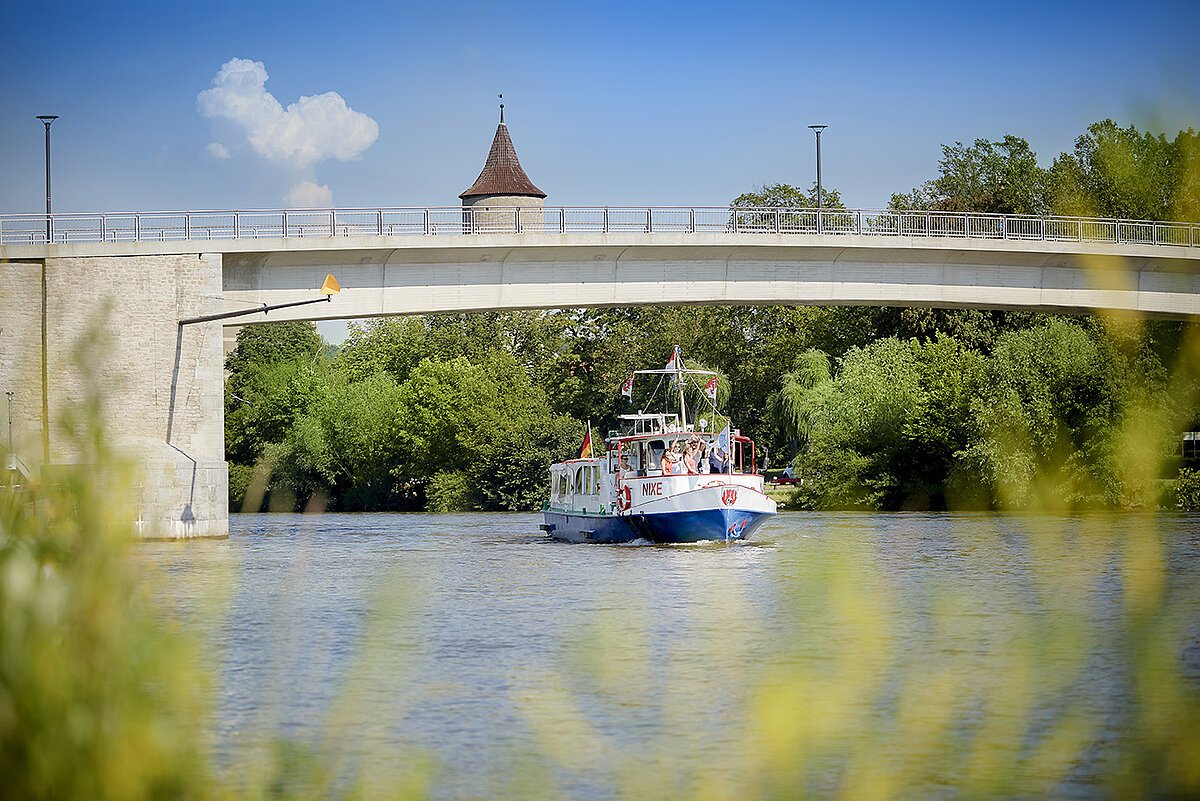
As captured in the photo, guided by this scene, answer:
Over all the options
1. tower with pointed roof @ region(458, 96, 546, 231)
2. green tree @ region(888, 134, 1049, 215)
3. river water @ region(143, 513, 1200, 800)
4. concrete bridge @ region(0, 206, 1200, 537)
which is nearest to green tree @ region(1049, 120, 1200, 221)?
river water @ region(143, 513, 1200, 800)

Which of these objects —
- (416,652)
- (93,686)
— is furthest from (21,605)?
(416,652)

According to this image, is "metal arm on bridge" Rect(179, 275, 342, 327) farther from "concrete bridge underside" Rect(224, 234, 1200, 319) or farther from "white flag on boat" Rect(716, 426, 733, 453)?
"white flag on boat" Rect(716, 426, 733, 453)

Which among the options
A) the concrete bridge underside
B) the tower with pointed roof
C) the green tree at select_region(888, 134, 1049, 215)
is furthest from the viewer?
the tower with pointed roof

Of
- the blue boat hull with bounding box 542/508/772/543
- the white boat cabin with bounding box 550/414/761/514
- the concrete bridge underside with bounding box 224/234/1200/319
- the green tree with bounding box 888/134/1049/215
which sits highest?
the green tree with bounding box 888/134/1049/215

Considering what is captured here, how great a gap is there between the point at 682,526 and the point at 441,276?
9.28m

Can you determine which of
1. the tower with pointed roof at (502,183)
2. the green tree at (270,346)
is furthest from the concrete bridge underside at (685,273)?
the tower with pointed roof at (502,183)

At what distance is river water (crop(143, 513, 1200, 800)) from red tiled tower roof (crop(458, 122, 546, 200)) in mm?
70105

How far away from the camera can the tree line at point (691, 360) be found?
2224 inches

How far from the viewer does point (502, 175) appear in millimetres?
106562

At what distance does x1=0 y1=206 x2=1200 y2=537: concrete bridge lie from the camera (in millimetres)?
38969

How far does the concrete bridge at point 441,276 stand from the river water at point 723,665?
4628 millimetres

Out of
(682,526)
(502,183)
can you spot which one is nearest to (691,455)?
(682,526)

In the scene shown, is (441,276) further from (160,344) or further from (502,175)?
(502,175)

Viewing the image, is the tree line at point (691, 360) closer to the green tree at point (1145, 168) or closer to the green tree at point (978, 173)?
the green tree at point (978, 173)
